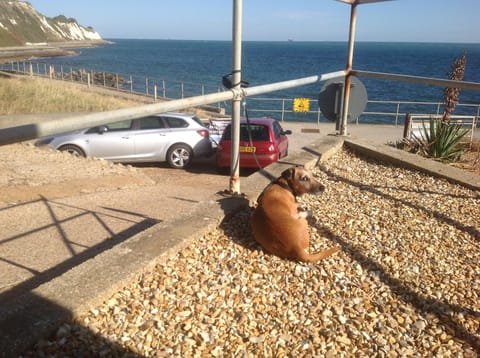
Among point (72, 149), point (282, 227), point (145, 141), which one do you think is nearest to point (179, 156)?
point (145, 141)

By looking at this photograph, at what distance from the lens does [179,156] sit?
1534cm

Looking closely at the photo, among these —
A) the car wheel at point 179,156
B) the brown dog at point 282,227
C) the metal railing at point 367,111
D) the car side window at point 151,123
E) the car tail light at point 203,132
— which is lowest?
the metal railing at point 367,111

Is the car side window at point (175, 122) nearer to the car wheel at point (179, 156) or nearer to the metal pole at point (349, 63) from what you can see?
the car wheel at point (179, 156)

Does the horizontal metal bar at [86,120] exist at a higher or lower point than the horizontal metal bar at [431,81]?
lower

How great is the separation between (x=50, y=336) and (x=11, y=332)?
17 centimetres

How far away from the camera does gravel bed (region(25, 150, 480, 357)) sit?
7.82ft

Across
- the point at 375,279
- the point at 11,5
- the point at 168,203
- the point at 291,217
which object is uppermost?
the point at 11,5

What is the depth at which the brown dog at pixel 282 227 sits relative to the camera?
3.20m

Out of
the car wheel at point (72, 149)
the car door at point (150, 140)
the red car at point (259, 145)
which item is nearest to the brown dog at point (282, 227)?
the red car at point (259, 145)

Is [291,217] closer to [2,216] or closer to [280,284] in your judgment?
[280,284]

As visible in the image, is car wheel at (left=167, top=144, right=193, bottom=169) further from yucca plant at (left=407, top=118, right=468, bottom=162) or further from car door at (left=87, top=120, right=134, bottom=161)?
yucca plant at (left=407, top=118, right=468, bottom=162)

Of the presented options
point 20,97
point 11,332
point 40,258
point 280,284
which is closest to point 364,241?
point 280,284

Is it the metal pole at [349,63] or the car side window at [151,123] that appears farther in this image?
the car side window at [151,123]

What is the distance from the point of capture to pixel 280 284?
2979mm
